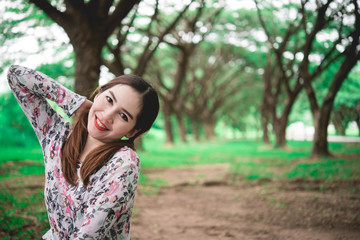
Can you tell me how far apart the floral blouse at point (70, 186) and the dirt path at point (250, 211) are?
2669 millimetres

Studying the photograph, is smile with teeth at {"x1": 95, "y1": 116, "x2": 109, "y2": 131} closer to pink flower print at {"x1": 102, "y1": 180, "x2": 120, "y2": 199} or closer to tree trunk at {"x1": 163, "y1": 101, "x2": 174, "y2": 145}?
pink flower print at {"x1": 102, "y1": 180, "x2": 120, "y2": 199}

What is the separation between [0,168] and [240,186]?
212 inches

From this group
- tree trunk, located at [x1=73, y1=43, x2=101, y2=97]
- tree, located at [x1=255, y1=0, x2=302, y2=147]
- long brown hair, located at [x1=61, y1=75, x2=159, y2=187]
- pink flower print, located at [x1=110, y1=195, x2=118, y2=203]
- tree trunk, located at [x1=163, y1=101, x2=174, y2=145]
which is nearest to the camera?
pink flower print, located at [x1=110, y1=195, x2=118, y2=203]

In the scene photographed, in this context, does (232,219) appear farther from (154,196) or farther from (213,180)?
(213,180)

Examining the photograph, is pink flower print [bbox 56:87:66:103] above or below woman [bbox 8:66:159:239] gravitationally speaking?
above

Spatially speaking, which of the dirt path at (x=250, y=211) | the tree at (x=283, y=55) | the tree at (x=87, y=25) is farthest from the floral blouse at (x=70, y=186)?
the tree at (x=283, y=55)

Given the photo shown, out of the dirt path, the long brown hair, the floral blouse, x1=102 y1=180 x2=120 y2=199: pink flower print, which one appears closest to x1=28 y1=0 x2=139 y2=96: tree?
the dirt path

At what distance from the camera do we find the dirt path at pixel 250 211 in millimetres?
4383

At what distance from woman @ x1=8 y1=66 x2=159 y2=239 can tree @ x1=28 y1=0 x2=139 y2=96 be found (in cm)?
377

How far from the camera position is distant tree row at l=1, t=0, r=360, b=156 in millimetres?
5902

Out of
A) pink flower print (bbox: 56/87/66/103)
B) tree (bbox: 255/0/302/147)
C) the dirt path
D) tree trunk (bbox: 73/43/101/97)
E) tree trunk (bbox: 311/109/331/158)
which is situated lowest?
the dirt path

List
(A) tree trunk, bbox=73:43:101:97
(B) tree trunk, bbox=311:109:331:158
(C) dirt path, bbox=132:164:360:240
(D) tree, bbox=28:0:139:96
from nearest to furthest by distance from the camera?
1. (C) dirt path, bbox=132:164:360:240
2. (D) tree, bbox=28:0:139:96
3. (A) tree trunk, bbox=73:43:101:97
4. (B) tree trunk, bbox=311:109:331:158

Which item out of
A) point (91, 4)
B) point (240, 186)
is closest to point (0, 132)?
point (91, 4)

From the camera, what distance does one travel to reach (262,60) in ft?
68.4
